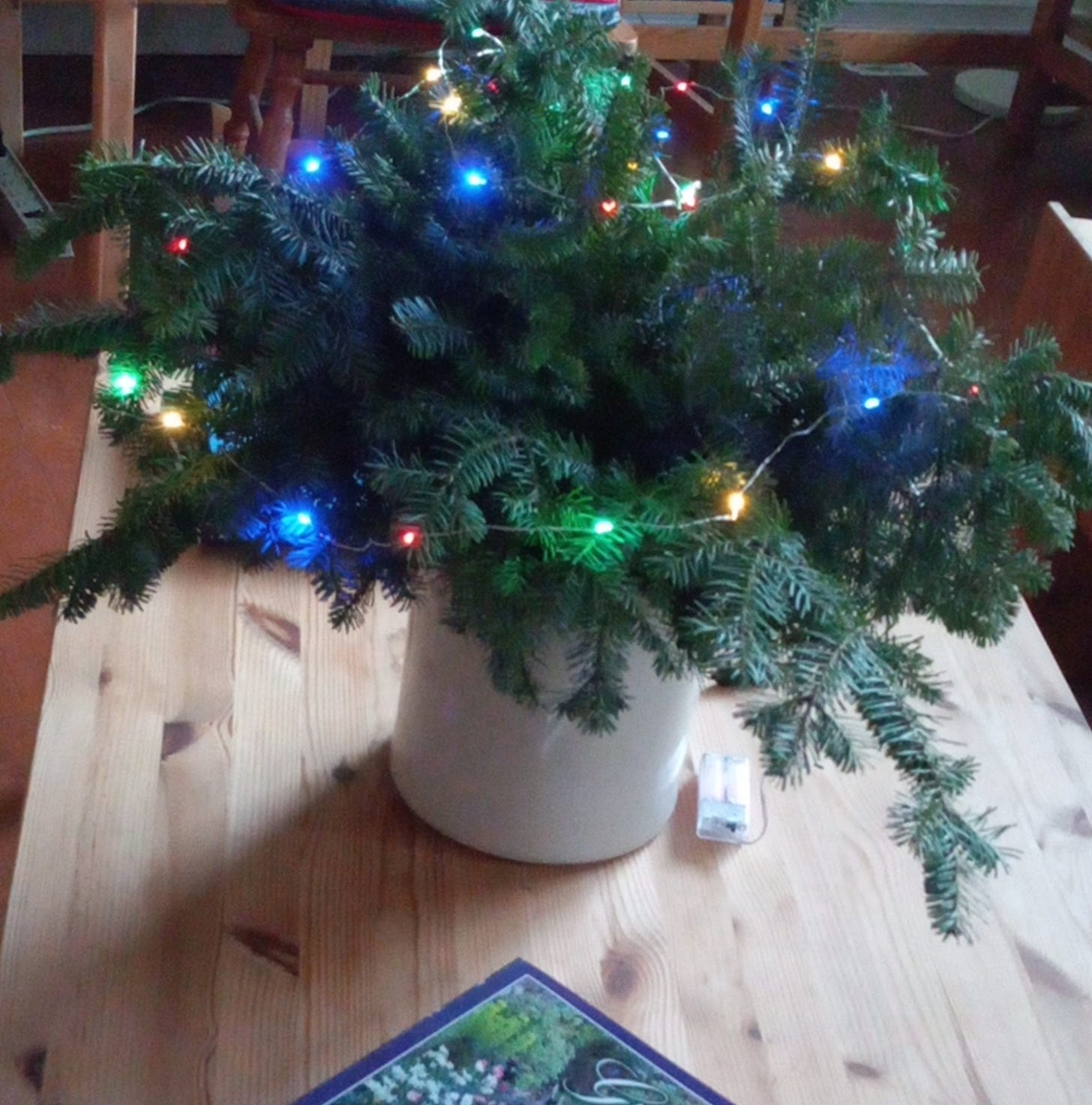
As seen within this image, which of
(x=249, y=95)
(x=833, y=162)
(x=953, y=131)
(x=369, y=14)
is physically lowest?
(x=953, y=131)

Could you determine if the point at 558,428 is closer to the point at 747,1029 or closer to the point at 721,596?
the point at 721,596

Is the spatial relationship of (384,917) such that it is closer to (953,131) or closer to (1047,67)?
(1047,67)

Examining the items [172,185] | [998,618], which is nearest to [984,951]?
[998,618]

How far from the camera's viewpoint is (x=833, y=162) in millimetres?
616

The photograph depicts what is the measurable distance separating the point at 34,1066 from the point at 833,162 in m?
0.50

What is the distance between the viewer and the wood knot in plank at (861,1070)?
0.59 meters

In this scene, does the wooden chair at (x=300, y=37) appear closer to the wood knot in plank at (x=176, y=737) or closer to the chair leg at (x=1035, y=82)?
the wood knot in plank at (x=176, y=737)

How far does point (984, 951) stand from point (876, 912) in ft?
0.17

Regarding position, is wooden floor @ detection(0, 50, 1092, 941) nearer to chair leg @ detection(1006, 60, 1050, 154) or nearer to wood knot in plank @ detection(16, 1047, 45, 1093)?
chair leg @ detection(1006, 60, 1050, 154)

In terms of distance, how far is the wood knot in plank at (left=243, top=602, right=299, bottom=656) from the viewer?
0.79 meters

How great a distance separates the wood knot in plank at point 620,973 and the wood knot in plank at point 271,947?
0.14 metres

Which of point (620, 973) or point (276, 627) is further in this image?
point (276, 627)

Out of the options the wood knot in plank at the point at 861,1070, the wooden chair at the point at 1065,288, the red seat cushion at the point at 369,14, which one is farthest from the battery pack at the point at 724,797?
the red seat cushion at the point at 369,14

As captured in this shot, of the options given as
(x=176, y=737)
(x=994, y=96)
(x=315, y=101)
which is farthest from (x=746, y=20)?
(x=176, y=737)
